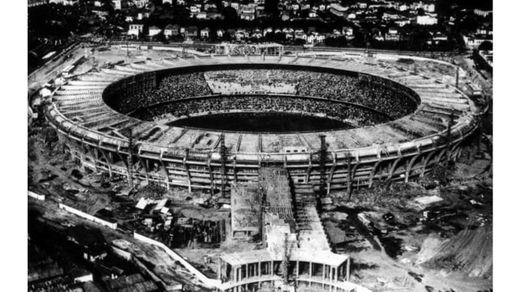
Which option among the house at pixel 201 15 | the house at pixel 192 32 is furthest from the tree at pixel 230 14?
the house at pixel 192 32

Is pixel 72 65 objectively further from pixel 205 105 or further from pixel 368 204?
pixel 368 204

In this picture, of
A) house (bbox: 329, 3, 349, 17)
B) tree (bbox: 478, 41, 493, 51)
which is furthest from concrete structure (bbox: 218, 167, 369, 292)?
house (bbox: 329, 3, 349, 17)

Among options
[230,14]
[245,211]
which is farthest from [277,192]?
[230,14]

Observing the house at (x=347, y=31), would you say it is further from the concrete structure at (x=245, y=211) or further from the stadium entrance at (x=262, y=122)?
the concrete structure at (x=245, y=211)

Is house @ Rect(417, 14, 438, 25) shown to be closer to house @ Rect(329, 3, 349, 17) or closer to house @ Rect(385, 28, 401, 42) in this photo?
house @ Rect(385, 28, 401, 42)

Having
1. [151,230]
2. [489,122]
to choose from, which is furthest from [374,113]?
[151,230]

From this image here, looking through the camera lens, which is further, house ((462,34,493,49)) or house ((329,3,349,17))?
house ((329,3,349,17))

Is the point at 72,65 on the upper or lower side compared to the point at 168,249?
upper
